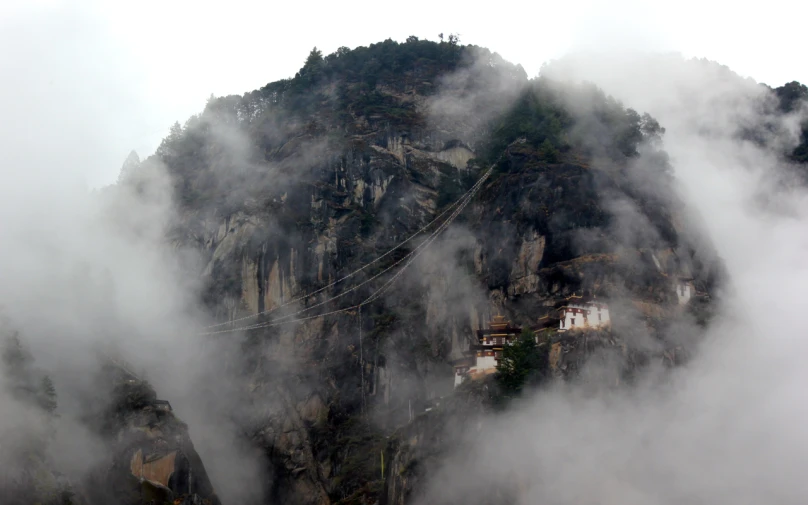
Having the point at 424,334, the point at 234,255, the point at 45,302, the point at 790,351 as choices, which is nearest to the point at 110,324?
the point at 45,302

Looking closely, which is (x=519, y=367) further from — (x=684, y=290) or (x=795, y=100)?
(x=795, y=100)

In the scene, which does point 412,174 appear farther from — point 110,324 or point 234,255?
point 110,324

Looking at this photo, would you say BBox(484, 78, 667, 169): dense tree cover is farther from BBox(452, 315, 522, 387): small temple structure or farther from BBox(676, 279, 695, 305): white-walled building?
BBox(452, 315, 522, 387): small temple structure

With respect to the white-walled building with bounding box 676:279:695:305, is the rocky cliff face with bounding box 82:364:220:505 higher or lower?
lower

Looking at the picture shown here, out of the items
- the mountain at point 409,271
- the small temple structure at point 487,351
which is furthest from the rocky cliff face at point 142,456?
the small temple structure at point 487,351

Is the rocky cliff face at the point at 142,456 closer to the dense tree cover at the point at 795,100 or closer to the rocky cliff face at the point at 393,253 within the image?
the rocky cliff face at the point at 393,253

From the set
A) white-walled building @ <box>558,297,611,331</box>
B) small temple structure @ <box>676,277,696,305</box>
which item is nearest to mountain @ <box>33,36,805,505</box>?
white-walled building @ <box>558,297,611,331</box>

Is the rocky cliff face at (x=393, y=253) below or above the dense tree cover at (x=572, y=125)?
below
